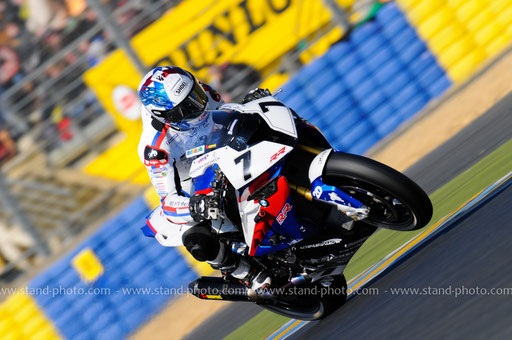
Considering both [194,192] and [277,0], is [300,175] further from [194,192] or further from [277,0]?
[277,0]

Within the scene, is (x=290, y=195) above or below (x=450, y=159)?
above

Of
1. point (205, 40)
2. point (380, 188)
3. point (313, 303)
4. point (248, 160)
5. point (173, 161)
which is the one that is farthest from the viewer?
point (205, 40)

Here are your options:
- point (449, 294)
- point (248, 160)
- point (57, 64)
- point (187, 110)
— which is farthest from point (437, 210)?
point (57, 64)

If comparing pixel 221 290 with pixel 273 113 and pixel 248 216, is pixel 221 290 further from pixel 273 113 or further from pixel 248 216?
pixel 273 113

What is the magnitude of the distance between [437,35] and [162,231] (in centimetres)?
571

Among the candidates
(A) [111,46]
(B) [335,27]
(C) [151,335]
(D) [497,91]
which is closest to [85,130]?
(A) [111,46]

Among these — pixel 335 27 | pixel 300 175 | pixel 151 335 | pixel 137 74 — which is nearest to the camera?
pixel 300 175

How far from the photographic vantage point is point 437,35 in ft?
31.6

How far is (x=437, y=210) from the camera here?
596cm

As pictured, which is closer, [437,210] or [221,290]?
[221,290]

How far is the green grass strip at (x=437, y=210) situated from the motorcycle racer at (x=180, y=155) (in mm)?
1158

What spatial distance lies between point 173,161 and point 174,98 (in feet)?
1.76

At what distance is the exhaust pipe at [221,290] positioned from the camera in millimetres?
5377

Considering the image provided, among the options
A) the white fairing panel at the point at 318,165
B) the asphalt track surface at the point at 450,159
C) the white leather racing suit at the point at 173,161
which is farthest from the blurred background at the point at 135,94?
the white fairing panel at the point at 318,165
